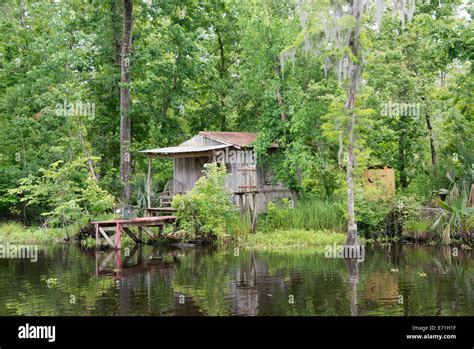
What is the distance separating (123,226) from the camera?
2623 centimetres

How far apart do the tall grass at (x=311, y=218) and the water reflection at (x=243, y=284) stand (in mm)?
3146

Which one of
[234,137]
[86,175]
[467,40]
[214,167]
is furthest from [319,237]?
[86,175]

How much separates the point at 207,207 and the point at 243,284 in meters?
9.18

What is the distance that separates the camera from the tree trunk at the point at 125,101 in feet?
99.2

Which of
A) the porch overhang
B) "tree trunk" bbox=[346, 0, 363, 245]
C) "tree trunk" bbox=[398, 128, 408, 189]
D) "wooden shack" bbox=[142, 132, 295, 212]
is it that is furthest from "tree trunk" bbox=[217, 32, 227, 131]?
"tree trunk" bbox=[346, 0, 363, 245]

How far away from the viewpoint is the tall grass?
25.3 meters

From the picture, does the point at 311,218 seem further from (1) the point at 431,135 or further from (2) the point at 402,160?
(1) the point at 431,135

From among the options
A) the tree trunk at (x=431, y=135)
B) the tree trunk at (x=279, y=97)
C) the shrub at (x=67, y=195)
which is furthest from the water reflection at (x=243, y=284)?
the tree trunk at (x=431, y=135)

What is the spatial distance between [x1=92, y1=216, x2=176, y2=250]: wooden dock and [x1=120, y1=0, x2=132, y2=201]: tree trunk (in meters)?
3.70

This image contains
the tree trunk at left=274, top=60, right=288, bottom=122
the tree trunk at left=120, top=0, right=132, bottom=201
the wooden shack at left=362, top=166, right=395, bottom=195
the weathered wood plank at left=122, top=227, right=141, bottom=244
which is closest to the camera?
the wooden shack at left=362, top=166, right=395, bottom=195

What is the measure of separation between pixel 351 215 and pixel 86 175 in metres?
14.9

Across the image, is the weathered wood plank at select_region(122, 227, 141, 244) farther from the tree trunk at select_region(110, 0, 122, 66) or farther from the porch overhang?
the tree trunk at select_region(110, 0, 122, 66)

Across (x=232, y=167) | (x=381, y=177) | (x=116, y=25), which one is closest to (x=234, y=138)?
(x=232, y=167)

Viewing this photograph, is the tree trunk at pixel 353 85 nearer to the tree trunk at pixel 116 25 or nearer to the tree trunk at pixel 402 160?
the tree trunk at pixel 402 160
